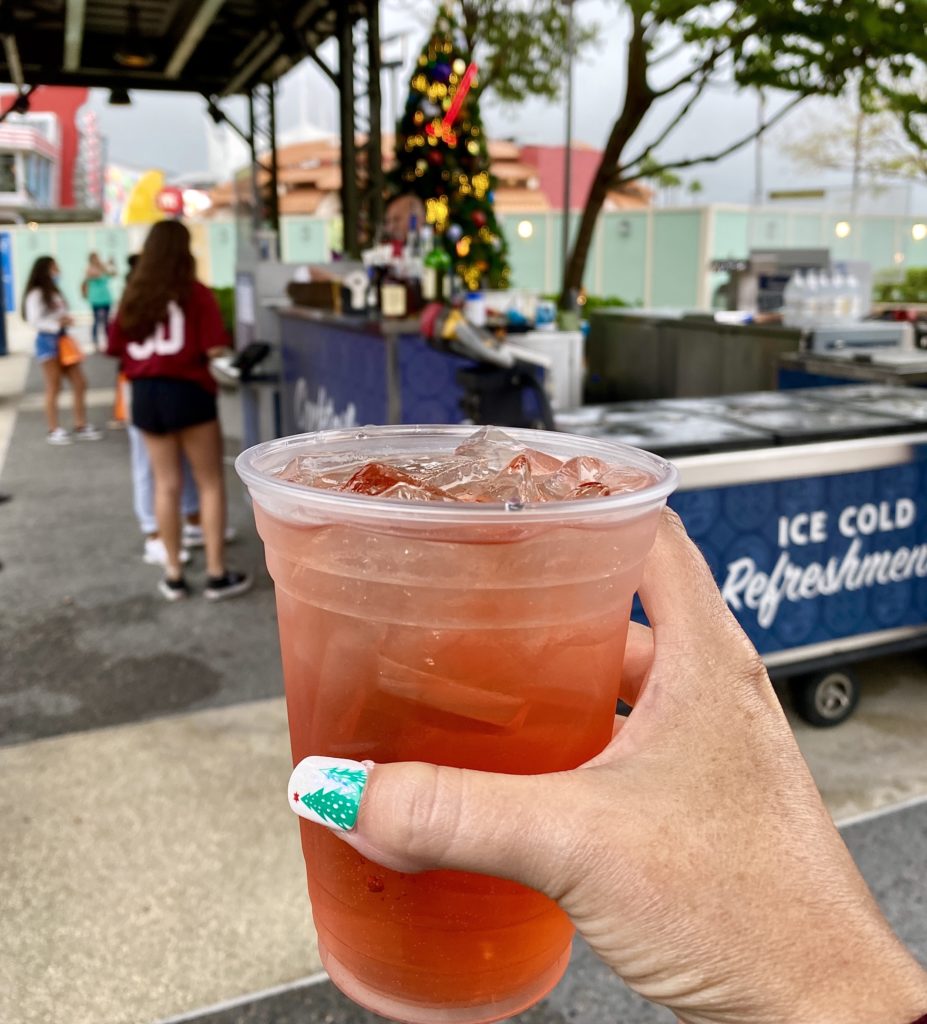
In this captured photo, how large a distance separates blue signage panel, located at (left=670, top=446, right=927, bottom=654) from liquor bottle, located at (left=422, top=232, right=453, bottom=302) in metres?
2.86

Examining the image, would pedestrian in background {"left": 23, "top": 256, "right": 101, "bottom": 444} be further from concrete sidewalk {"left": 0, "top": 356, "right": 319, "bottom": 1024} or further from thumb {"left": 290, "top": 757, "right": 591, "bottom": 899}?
thumb {"left": 290, "top": 757, "right": 591, "bottom": 899}

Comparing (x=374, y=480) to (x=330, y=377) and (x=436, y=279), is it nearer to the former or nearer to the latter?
(x=436, y=279)

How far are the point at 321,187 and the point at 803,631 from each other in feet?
143

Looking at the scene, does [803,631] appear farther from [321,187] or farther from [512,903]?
[321,187]

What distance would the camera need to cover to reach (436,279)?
5.59m

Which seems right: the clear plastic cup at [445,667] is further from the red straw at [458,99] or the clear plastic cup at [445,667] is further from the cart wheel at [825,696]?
the red straw at [458,99]

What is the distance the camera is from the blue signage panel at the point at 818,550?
325 cm

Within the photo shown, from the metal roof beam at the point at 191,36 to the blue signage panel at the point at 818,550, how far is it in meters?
9.01

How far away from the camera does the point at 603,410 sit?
147 inches

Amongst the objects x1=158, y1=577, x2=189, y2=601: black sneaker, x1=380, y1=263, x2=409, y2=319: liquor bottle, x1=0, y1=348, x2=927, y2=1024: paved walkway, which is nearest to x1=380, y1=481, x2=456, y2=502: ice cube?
x1=0, y1=348, x2=927, y2=1024: paved walkway

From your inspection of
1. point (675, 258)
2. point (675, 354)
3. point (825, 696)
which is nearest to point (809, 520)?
point (825, 696)

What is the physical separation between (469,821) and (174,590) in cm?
475

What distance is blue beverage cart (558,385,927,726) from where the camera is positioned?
322 cm

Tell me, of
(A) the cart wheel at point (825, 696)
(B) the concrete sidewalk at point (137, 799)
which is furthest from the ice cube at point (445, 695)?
(A) the cart wheel at point (825, 696)
